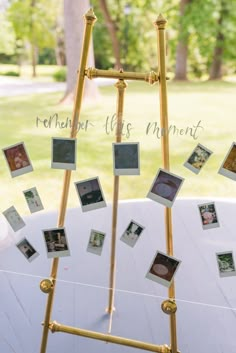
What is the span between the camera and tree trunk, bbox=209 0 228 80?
6.30 ft

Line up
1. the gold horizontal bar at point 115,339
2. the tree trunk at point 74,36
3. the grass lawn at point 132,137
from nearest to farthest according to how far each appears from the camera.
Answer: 1. the gold horizontal bar at point 115,339
2. the tree trunk at point 74,36
3. the grass lawn at point 132,137

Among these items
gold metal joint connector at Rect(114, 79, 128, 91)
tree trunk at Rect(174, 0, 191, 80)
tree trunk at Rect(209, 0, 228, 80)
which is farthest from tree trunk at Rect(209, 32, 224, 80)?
gold metal joint connector at Rect(114, 79, 128, 91)

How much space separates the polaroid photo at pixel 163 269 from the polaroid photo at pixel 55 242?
0.69 ft

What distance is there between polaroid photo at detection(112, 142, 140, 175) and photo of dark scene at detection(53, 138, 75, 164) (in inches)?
3.6

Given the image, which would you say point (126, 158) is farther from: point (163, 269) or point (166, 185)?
point (163, 269)

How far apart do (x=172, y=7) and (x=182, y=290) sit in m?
1.08

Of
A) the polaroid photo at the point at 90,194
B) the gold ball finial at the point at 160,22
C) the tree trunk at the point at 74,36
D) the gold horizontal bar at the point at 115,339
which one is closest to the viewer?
the gold ball finial at the point at 160,22

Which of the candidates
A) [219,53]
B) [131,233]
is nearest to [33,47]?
[219,53]

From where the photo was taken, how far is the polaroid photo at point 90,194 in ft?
3.46

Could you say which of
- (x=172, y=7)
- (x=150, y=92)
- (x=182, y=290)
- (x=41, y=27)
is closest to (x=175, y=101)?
(x=150, y=92)

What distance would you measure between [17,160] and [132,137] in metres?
0.76

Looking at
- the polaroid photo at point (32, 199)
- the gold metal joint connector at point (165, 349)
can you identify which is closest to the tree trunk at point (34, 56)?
the polaroid photo at point (32, 199)

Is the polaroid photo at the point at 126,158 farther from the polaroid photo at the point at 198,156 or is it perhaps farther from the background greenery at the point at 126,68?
the background greenery at the point at 126,68

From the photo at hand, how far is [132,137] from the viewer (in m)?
1.77
